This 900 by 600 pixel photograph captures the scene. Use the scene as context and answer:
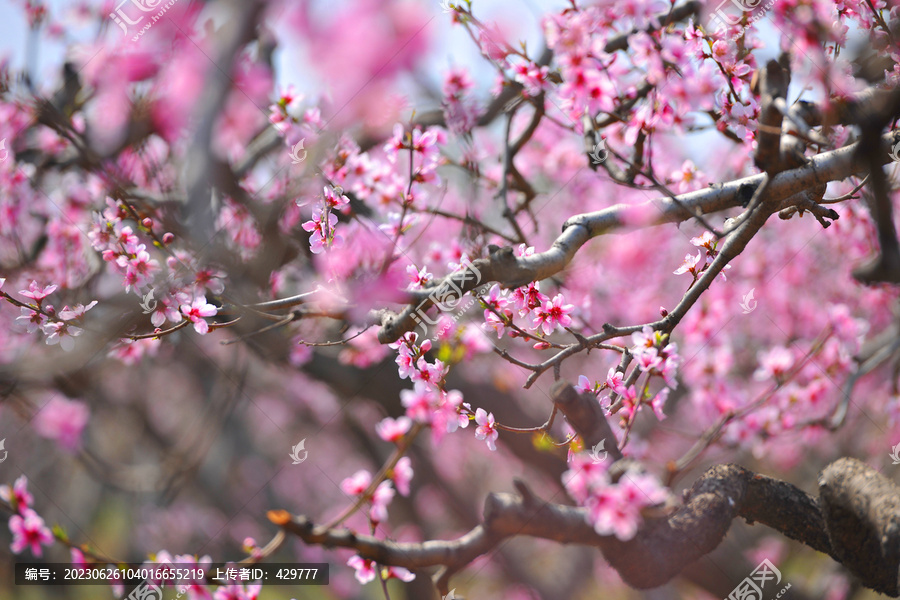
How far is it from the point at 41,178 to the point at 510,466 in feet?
23.7

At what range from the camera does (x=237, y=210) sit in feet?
10.1

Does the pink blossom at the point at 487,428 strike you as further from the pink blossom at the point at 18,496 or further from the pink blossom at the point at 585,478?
the pink blossom at the point at 18,496

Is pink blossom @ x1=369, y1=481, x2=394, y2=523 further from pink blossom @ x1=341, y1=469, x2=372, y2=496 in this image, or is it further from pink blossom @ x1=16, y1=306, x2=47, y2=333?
pink blossom @ x1=16, y1=306, x2=47, y2=333

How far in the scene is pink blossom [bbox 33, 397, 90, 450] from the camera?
6.39 m

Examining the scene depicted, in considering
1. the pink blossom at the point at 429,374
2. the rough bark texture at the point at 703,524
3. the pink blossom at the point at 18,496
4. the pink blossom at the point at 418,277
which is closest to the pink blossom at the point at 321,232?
the pink blossom at the point at 418,277

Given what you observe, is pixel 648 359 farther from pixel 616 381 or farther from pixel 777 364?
pixel 777 364

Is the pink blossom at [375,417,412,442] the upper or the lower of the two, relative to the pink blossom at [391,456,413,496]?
upper

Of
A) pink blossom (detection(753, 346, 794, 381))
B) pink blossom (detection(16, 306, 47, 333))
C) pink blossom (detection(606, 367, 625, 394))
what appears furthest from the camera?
pink blossom (detection(753, 346, 794, 381))

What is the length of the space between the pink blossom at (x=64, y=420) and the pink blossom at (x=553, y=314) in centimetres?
669

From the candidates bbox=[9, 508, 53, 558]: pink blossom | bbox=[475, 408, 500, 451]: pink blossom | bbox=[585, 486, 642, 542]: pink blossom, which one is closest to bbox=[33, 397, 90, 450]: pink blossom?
bbox=[9, 508, 53, 558]: pink blossom

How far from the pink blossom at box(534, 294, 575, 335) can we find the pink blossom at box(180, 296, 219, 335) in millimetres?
1190

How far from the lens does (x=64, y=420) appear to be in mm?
6430

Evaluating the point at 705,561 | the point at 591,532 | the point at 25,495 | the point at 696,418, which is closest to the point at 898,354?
the point at 705,561

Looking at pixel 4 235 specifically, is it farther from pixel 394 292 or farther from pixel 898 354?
pixel 898 354
